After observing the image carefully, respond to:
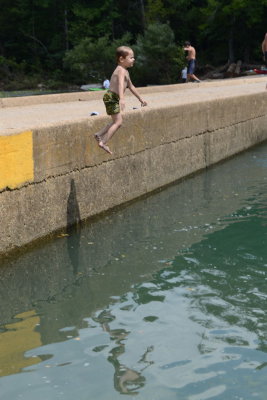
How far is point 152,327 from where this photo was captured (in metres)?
5.48

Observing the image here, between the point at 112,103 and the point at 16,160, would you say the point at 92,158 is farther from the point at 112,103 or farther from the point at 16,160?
the point at 16,160

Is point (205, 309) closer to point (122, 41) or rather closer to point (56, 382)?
point (56, 382)

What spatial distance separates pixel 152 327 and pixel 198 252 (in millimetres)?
2138

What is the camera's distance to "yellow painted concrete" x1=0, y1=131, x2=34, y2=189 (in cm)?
705

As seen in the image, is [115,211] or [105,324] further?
[115,211]

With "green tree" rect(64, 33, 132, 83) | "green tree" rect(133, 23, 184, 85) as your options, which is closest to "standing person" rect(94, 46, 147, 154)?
"green tree" rect(133, 23, 184, 85)

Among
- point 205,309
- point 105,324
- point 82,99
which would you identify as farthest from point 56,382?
point 82,99

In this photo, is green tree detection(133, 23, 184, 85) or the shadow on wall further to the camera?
green tree detection(133, 23, 184, 85)

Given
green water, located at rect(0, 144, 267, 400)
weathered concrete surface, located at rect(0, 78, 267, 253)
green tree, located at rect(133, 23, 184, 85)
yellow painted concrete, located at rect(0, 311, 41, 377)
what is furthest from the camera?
green tree, located at rect(133, 23, 184, 85)

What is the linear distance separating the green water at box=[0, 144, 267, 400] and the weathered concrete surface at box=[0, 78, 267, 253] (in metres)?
0.29

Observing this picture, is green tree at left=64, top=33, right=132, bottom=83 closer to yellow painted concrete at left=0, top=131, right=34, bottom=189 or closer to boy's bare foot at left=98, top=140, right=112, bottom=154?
boy's bare foot at left=98, top=140, right=112, bottom=154

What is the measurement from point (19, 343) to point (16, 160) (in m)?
2.39

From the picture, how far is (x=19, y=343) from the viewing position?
531cm

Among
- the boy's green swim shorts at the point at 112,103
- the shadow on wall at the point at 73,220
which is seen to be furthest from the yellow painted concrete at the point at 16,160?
the boy's green swim shorts at the point at 112,103
